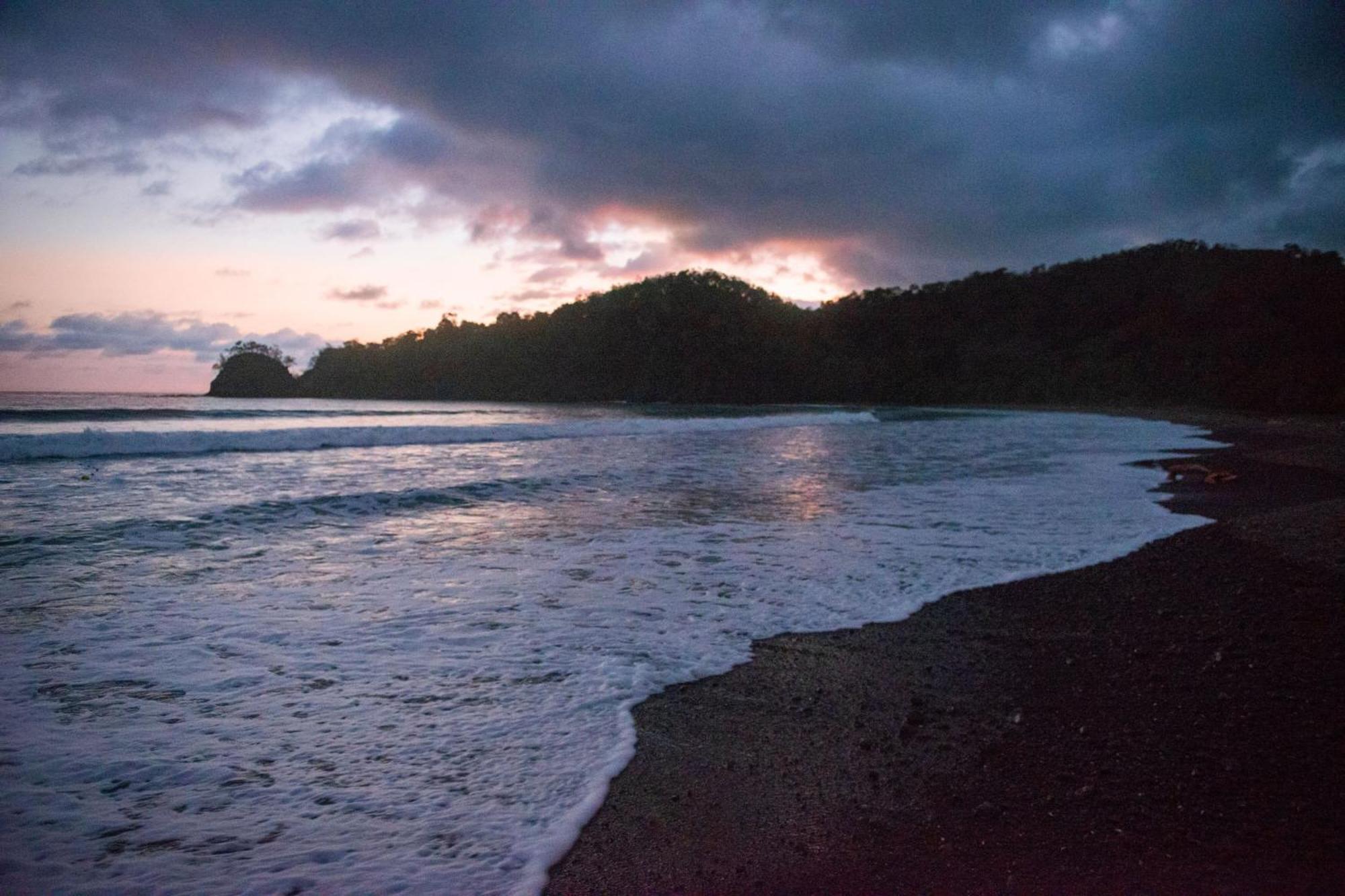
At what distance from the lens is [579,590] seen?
17.3ft

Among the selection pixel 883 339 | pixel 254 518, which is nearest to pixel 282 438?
pixel 254 518

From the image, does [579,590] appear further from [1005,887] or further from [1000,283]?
[1000,283]

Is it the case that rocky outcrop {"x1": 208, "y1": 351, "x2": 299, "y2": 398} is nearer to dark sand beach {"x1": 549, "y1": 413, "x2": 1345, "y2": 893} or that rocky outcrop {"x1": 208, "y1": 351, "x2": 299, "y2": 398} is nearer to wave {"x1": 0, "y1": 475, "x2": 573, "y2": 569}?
wave {"x1": 0, "y1": 475, "x2": 573, "y2": 569}

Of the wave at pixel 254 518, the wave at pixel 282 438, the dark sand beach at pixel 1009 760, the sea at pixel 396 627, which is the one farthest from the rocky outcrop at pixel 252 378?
the dark sand beach at pixel 1009 760

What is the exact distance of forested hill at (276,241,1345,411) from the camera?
62.0m

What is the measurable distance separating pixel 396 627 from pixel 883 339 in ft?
283

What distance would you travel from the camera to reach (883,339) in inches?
3354

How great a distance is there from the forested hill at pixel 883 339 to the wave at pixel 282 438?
47.5 meters

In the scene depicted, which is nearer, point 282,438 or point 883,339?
point 282,438

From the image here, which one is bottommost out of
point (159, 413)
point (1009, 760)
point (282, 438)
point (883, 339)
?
point (1009, 760)

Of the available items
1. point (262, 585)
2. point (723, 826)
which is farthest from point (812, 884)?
point (262, 585)

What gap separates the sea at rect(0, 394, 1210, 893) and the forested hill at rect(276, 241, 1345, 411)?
5740cm

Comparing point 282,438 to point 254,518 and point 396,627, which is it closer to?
point 254,518

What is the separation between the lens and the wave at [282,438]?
1562 cm
